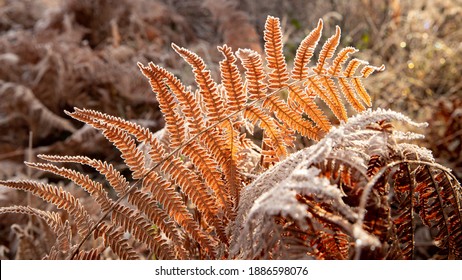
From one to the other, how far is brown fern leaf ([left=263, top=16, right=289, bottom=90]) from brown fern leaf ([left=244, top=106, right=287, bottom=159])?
0.07 metres

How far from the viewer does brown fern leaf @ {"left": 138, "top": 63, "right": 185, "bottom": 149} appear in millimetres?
1037

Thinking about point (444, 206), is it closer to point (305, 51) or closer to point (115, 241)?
point (305, 51)

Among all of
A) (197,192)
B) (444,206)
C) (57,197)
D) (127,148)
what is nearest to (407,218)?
(444,206)

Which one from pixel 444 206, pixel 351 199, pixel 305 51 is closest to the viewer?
pixel 351 199

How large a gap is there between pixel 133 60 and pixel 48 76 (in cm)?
62

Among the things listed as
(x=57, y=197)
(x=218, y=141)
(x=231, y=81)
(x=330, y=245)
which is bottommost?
(x=330, y=245)

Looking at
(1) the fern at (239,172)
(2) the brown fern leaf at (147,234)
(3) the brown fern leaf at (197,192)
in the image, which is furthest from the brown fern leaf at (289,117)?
(2) the brown fern leaf at (147,234)

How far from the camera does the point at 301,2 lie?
538 centimetres

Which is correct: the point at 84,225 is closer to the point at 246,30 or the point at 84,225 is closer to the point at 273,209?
the point at 273,209

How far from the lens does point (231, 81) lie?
1048mm

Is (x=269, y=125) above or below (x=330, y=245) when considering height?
above

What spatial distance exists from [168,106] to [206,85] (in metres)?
0.09

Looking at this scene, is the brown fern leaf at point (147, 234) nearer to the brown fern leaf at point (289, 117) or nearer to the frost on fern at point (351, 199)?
the frost on fern at point (351, 199)
